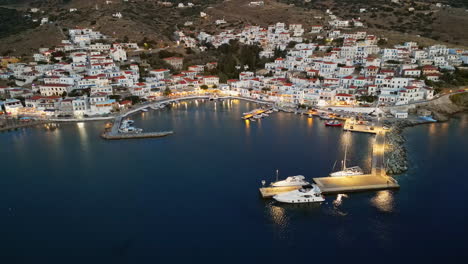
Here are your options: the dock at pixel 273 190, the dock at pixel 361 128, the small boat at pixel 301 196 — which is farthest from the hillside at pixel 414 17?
the dock at pixel 273 190

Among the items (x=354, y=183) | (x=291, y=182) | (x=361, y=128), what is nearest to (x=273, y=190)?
(x=291, y=182)

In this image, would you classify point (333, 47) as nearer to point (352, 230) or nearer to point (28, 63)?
point (352, 230)

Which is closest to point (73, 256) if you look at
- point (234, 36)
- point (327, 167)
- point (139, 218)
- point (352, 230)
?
point (139, 218)

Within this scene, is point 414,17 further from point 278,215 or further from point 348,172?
point 278,215

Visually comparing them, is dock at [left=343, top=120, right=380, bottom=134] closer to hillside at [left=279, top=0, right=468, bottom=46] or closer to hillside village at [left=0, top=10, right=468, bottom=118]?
hillside village at [left=0, top=10, right=468, bottom=118]

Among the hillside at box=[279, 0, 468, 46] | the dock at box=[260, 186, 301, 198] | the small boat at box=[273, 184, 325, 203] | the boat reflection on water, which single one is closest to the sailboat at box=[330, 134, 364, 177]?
the small boat at box=[273, 184, 325, 203]

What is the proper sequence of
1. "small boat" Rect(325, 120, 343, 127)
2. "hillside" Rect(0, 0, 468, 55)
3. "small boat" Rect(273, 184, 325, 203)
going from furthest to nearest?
"hillside" Rect(0, 0, 468, 55), "small boat" Rect(325, 120, 343, 127), "small boat" Rect(273, 184, 325, 203)
